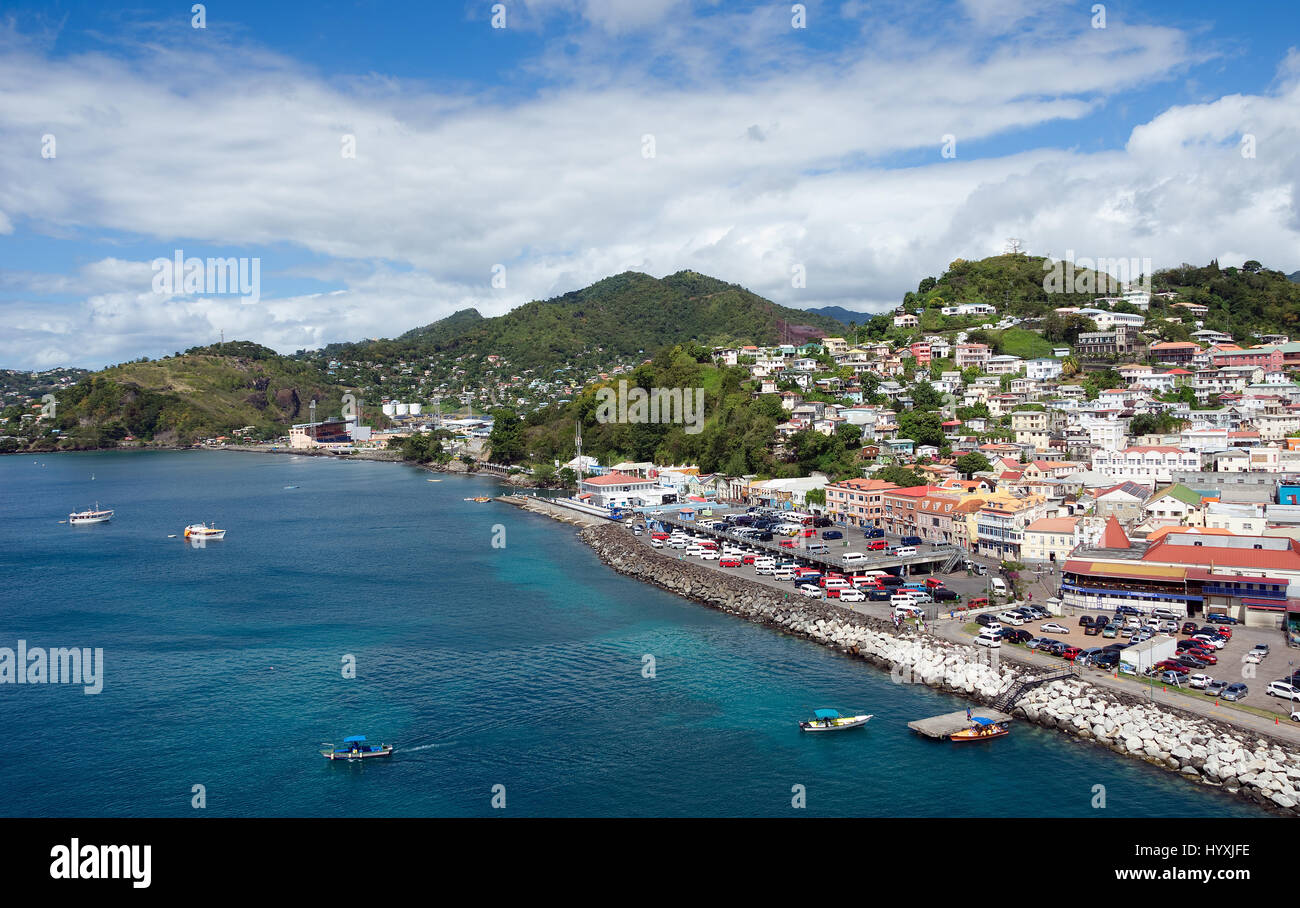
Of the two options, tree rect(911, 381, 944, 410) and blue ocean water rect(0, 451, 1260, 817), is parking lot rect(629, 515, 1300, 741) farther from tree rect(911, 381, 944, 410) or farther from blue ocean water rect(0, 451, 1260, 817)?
tree rect(911, 381, 944, 410)

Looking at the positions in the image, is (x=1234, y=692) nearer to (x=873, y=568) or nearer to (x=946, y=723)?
(x=946, y=723)

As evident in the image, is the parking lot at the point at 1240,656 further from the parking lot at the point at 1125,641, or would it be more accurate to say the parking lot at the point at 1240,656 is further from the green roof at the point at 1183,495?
the green roof at the point at 1183,495

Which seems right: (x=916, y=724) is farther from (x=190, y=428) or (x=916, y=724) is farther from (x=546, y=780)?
(x=190, y=428)

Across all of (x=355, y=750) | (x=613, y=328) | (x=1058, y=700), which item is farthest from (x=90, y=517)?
(x=613, y=328)

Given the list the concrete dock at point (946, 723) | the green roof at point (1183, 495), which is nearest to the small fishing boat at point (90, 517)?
the concrete dock at point (946, 723)

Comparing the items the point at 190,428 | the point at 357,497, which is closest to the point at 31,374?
the point at 190,428

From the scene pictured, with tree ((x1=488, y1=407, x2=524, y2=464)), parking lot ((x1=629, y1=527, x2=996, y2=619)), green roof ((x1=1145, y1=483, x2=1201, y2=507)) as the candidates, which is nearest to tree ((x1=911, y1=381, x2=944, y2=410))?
parking lot ((x1=629, y1=527, x2=996, y2=619))
